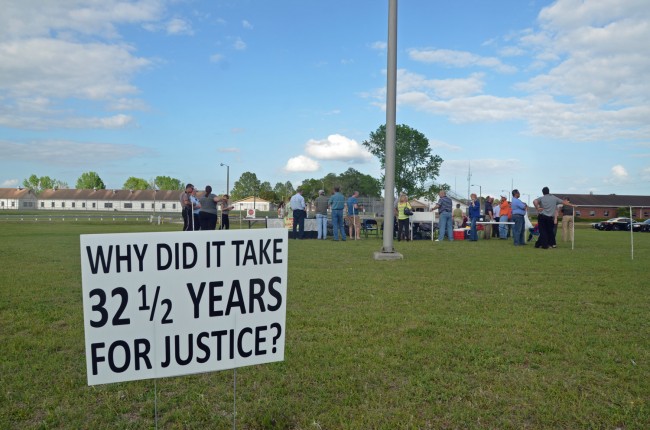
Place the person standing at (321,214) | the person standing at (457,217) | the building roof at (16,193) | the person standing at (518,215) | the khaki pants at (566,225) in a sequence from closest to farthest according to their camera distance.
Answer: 1. the person standing at (518,215)
2. the person standing at (321,214)
3. the khaki pants at (566,225)
4. the person standing at (457,217)
5. the building roof at (16,193)

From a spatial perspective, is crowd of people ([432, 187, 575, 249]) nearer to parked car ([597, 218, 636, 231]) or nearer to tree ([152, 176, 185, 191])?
parked car ([597, 218, 636, 231])

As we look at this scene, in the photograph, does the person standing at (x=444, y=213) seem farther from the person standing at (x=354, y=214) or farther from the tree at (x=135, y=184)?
the tree at (x=135, y=184)

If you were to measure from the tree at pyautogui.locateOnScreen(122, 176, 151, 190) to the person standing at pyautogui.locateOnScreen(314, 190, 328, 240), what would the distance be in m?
174

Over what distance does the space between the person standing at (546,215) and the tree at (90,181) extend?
17728 centimetres

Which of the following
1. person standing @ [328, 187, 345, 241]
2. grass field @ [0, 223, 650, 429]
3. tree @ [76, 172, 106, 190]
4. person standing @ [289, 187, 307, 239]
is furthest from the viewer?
tree @ [76, 172, 106, 190]

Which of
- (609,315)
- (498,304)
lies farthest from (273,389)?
(609,315)

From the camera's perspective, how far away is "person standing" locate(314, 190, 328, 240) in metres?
19.7

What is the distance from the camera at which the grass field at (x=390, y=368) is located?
3570 millimetres

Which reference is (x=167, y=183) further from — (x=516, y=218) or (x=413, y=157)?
(x=516, y=218)

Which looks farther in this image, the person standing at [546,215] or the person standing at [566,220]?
the person standing at [566,220]

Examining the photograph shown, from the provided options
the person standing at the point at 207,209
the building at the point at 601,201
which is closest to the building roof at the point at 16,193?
the building at the point at 601,201

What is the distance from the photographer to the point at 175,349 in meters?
3.05

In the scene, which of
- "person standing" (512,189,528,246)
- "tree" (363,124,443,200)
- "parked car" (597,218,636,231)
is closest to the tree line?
"tree" (363,124,443,200)

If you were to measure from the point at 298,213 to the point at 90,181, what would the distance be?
17463cm
